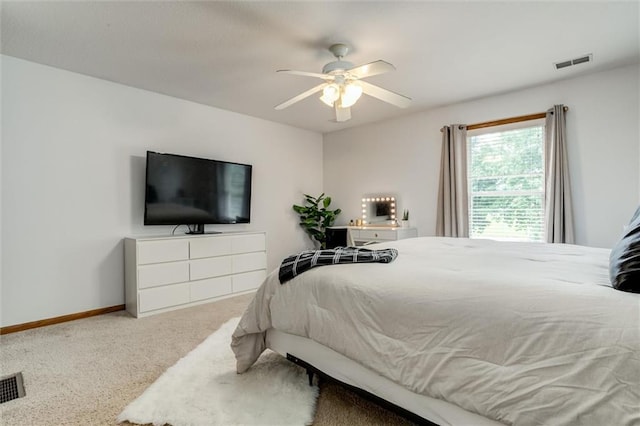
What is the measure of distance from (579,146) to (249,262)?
3.93 meters

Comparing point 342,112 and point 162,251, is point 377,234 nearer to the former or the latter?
point 342,112

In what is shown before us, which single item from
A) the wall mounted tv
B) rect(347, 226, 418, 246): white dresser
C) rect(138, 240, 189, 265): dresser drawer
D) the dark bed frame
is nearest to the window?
rect(347, 226, 418, 246): white dresser

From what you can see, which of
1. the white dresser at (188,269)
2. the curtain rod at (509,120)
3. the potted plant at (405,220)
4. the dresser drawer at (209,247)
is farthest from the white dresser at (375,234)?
the dresser drawer at (209,247)

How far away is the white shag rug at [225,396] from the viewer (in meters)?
1.57

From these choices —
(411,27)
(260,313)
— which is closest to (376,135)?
(411,27)

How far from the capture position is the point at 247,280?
162 inches

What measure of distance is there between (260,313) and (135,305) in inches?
79.3

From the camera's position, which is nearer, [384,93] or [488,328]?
[488,328]

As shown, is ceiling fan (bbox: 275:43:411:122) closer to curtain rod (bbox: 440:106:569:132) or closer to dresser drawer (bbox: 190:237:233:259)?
curtain rod (bbox: 440:106:569:132)

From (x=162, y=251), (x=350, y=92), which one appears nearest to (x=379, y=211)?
(x=350, y=92)

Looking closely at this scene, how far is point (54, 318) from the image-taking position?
3.05 m

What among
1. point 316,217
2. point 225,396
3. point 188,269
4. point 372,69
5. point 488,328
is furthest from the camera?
point 316,217

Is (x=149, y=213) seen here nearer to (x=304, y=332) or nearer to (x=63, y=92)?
(x=63, y=92)

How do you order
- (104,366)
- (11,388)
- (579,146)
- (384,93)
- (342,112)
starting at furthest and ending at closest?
(579,146) < (342,112) < (384,93) < (104,366) < (11,388)
